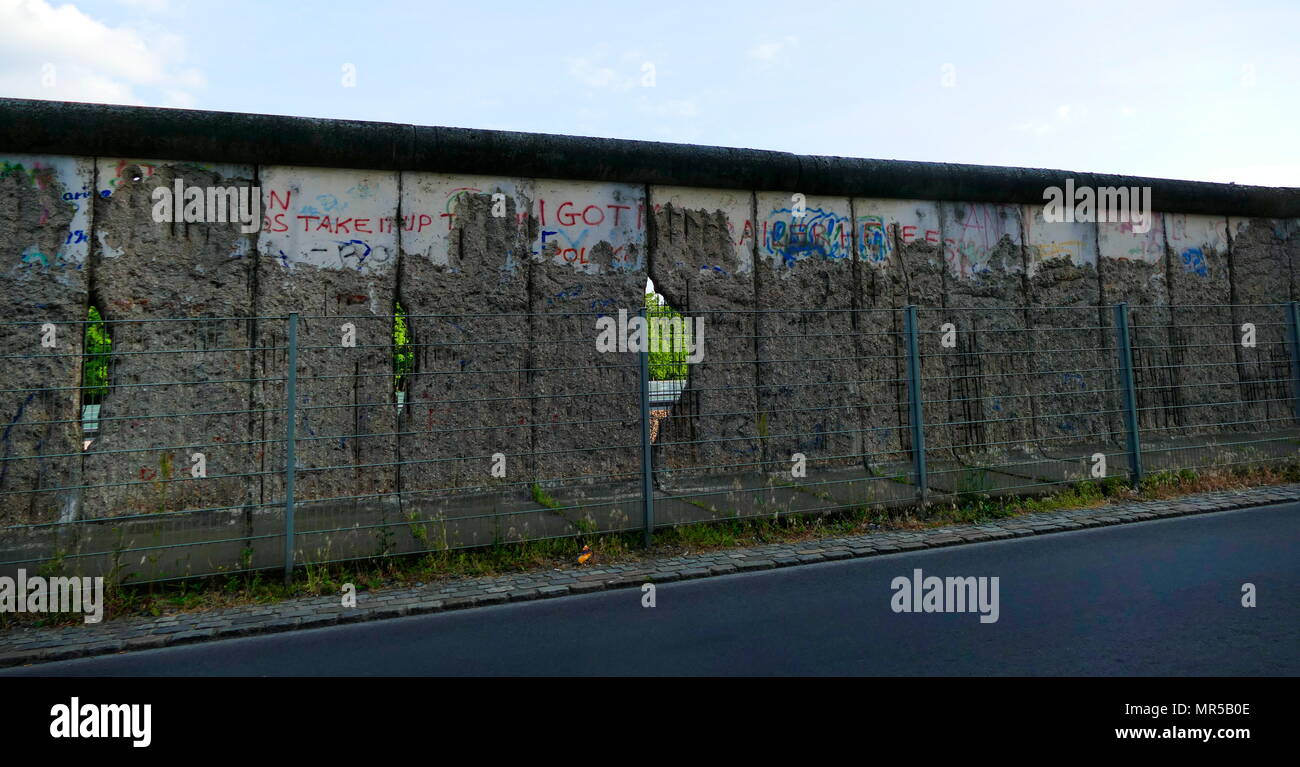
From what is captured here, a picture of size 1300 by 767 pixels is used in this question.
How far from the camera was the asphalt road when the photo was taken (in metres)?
3.59

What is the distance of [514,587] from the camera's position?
526cm

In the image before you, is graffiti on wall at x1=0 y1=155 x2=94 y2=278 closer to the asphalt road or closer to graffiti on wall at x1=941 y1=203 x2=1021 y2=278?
the asphalt road

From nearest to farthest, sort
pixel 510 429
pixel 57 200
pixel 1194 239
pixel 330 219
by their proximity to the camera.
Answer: pixel 57 200 < pixel 330 219 < pixel 510 429 < pixel 1194 239

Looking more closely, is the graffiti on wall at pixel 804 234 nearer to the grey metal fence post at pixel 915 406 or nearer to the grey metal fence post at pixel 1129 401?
the grey metal fence post at pixel 915 406

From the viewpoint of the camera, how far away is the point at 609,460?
8.00m

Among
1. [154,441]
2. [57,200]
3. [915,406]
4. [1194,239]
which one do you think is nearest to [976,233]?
[915,406]

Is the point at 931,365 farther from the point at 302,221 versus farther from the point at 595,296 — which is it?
the point at 302,221

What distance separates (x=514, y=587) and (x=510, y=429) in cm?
276

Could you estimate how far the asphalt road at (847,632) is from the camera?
11.8 ft

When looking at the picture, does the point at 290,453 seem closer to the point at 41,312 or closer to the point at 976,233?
the point at 41,312

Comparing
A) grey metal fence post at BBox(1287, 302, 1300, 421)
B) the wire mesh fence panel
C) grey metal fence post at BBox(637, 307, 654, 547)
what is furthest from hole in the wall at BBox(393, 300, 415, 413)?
grey metal fence post at BBox(1287, 302, 1300, 421)

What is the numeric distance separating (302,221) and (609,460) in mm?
3888

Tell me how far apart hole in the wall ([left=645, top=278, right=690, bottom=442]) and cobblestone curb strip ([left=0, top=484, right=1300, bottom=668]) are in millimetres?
2342
